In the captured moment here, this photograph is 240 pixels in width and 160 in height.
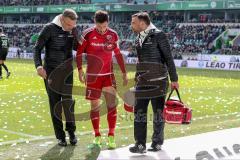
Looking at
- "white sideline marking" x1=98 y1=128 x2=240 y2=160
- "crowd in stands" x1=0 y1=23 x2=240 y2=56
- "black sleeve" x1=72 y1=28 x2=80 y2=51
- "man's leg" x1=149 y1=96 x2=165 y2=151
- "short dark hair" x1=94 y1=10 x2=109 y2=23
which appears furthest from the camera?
"crowd in stands" x1=0 y1=23 x2=240 y2=56

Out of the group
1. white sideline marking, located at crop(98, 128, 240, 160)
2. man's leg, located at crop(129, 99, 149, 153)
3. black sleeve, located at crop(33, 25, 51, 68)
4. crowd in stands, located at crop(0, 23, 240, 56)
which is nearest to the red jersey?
black sleeve, located at crop(33, 25, 51, 68)

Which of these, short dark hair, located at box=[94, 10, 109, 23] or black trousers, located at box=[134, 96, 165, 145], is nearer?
black trousers, located at box=[134, 96, 165, 145]

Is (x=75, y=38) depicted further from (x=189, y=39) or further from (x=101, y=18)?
(x=189, y=39)

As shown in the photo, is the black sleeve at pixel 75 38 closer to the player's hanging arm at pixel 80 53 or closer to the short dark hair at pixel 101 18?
the player's hanging arm at pixel 80 53

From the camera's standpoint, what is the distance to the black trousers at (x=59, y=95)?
7.46 metres

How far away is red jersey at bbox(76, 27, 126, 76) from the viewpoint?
7.36 m

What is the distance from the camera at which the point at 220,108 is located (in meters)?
12.5

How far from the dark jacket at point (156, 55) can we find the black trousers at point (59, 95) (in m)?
1.28

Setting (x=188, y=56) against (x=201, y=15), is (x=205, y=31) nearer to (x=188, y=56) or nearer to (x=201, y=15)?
(x=201, y=15)

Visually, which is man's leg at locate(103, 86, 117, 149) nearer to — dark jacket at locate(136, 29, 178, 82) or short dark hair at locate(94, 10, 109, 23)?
dark jacket at locate(136, 29, 178, 82)

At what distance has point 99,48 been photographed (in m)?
7.39

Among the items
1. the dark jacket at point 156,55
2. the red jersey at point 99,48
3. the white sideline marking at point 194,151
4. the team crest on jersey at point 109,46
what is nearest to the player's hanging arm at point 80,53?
the red jersey at point 99,48

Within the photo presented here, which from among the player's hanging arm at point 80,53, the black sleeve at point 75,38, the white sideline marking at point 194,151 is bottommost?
the white sideline marking at point 194,151

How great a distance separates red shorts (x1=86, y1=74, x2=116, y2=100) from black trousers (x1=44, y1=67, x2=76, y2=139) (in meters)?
0.33
